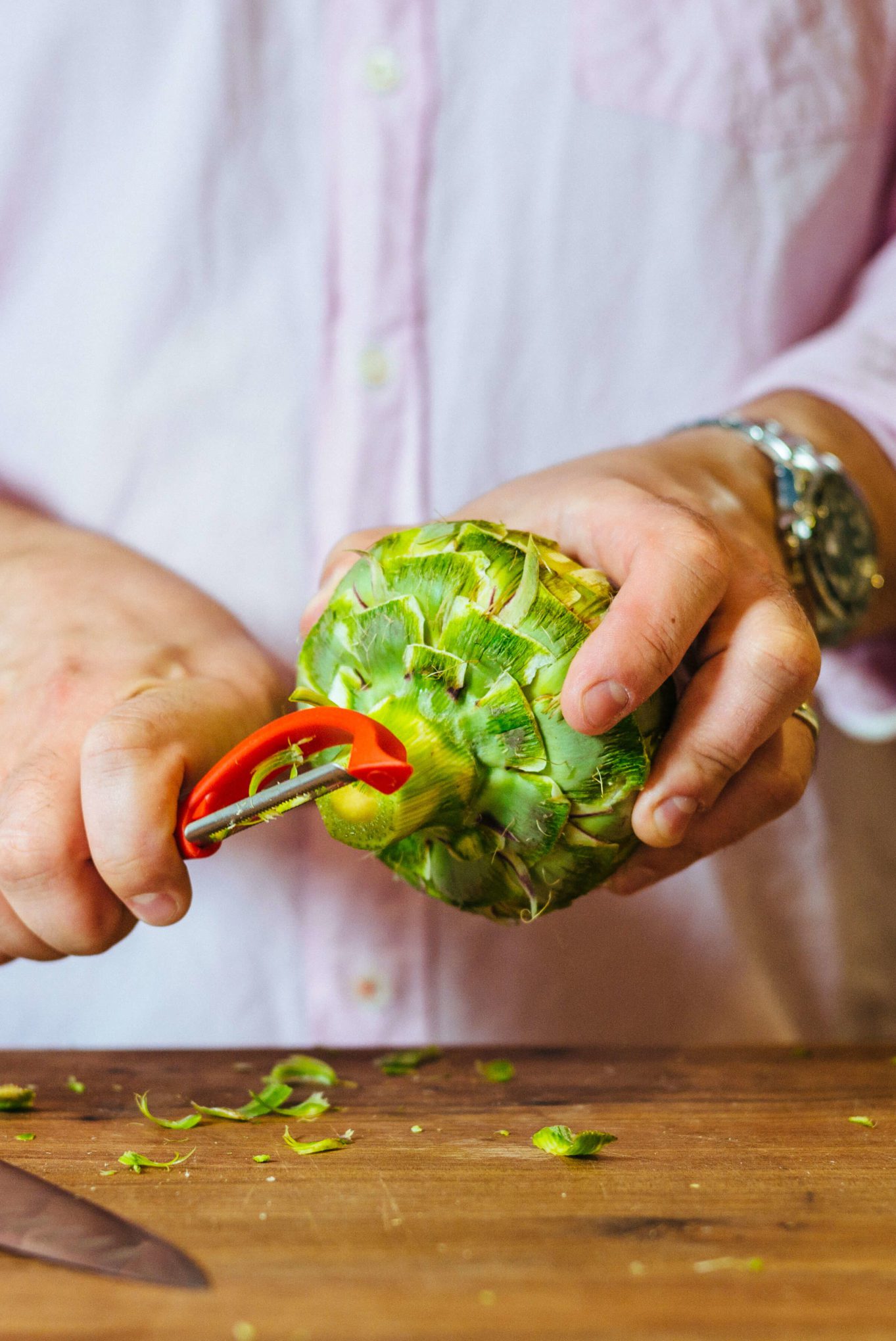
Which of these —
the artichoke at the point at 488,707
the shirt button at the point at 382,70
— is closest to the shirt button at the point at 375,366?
the shirt button at the point at 382,70

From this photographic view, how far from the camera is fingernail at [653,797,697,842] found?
71cm

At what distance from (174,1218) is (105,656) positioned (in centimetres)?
37

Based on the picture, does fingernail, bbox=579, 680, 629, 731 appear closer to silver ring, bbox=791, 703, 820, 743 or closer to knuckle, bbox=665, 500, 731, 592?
knuckle, bbox=665, 500, 731, 592

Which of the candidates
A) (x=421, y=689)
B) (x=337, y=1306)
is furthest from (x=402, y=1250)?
(x=421, y=689)

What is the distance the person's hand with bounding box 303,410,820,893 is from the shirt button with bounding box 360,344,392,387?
0.25 m

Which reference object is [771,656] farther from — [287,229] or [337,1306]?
[287,229]

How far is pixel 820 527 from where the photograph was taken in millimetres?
933

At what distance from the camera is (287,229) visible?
1069 millimetres

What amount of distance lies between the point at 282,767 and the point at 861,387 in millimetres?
620

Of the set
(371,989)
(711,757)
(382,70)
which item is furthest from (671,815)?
(382,70)

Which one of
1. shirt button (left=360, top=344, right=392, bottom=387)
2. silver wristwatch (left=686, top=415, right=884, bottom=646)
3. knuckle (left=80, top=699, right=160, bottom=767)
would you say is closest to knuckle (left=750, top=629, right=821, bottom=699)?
silver wristwatch (left=686, top=415, right=884, bottom=646)

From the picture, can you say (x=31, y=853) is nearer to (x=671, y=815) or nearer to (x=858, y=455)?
(x=671, y=815)

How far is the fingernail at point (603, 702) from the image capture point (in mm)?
646

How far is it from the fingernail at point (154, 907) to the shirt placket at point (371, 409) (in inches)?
13.5
